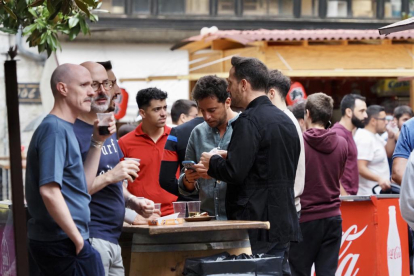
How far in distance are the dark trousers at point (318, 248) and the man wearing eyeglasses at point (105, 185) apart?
261 cm

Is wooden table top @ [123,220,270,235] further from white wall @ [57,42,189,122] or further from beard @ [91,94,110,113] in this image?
white wall @ [57,42,189,122]

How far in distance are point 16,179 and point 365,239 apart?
225 inches

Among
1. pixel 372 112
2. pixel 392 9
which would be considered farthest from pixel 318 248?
pixel 392 9

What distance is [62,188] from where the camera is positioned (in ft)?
16.8

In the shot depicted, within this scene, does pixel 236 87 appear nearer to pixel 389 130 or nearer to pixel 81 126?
pixel 81 126

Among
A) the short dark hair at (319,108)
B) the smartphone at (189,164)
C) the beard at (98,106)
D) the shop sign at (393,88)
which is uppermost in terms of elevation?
the beard at (98,106)

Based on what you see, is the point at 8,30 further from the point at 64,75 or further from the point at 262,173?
the point at 262,173

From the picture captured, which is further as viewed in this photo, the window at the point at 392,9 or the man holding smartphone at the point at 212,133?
the window at the point at 392,9

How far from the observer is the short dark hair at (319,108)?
338 inches

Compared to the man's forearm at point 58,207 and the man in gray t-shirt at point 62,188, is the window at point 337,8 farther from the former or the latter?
the man's forearm at point 58,207

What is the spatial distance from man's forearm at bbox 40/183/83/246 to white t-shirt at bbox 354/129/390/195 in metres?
7.51

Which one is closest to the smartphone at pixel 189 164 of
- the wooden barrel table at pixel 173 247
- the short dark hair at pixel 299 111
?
the wooden barrel table at pixel 173 247

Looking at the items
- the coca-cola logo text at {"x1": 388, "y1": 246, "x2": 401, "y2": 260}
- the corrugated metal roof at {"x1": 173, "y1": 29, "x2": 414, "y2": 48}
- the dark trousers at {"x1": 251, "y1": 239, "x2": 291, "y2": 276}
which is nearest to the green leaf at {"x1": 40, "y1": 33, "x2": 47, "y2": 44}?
the dark trousers at {"x1": 251, "y1": 239, "x2": 291, "y2": 276}

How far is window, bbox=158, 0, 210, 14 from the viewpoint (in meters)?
26.8
